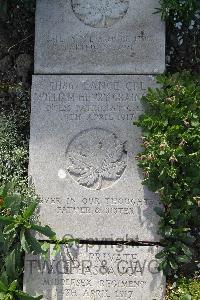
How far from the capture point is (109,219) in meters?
4.48

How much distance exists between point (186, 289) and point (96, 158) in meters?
1.21

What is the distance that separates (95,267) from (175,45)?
6.55ft

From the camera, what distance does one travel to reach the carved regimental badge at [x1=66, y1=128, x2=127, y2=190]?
4535 mm

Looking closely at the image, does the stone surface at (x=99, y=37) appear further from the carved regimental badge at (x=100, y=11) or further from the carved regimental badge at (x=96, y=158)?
the carved regimental badge at (x=96, y=158)

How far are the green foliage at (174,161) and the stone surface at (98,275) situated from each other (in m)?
0.17

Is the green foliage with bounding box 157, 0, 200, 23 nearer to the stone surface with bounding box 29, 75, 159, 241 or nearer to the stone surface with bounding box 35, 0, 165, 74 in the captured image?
the stone surface with bounding box 35, 0, 165, 74

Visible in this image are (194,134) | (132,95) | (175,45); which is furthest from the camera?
(175,45)

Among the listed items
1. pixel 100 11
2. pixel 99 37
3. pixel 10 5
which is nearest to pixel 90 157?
pixel 99 37

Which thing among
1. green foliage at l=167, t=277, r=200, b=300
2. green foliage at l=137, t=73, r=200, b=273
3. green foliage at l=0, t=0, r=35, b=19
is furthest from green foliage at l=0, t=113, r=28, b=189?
green foliage at l=167, t=277, r=200, b=300

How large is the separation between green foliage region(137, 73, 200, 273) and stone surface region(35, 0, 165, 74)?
43 centimetres

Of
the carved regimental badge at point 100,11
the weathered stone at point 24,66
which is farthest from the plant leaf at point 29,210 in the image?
the carved regimental badge at point 100,11

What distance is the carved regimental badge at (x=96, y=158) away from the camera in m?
4.54

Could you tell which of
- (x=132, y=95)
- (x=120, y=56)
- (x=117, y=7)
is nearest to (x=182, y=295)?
(x=132, y=95)

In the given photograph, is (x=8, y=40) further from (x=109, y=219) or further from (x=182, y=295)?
(x=182, y=295)
